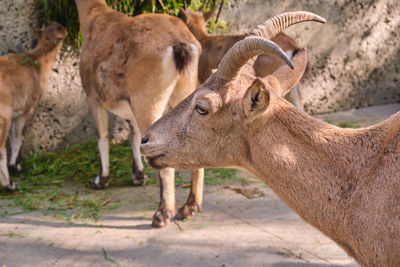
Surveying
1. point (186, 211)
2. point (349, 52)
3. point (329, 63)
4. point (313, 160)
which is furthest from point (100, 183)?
point (349, 52)

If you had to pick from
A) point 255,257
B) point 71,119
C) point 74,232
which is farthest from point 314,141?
point 71,119

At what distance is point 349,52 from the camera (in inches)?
365

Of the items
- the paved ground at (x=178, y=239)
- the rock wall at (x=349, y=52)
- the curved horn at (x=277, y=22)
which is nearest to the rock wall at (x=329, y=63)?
the rock wall at (x=349, y=52)

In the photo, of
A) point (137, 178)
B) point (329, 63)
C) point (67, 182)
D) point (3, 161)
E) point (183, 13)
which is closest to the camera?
A: point (3, 161)

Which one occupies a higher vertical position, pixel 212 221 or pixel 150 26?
pixel 150 26

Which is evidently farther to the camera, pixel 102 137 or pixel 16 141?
pixel 16 141

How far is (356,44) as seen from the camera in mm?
9297

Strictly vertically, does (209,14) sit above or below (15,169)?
above

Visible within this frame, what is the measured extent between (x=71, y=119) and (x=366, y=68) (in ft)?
17.2

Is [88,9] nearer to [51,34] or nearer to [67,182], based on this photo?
[51,34]

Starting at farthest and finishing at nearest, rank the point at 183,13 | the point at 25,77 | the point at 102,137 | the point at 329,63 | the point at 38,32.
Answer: the point at 329,63
the point at 183,13
the point at 38,32
the point at 25,77
the point at 102,137

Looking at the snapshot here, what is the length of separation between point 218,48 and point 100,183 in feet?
8.15

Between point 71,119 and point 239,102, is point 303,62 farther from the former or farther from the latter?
point 71,119

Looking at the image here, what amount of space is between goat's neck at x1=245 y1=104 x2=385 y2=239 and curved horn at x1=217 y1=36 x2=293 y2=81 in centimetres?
36
